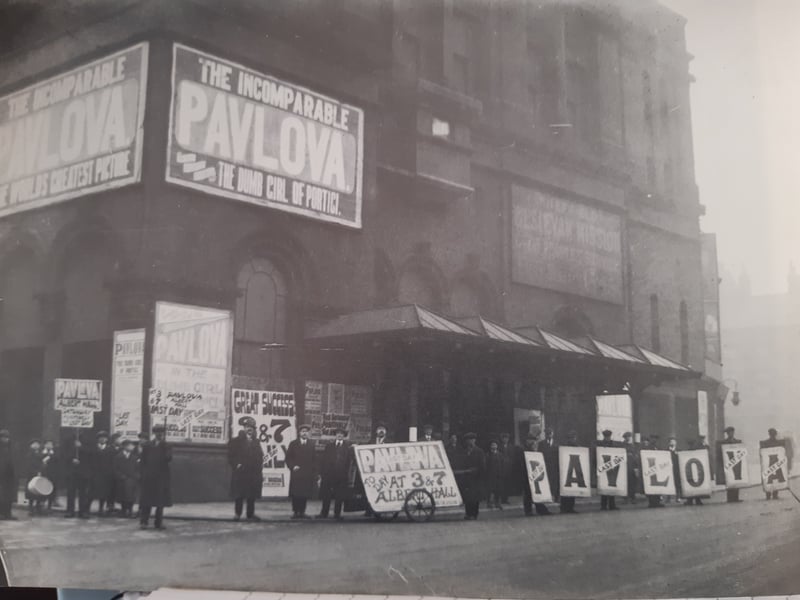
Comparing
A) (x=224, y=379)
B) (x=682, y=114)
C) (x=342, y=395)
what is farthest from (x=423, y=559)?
(x=682, y=114)

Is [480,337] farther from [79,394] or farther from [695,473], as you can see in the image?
[79,394]

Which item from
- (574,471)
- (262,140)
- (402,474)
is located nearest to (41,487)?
(402,474)

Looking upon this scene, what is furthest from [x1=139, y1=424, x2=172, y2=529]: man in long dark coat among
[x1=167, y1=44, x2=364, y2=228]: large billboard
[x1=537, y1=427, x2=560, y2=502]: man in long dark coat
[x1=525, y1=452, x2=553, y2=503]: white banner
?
[x1=537, y1=427, x2=560, y2=502]: man in long dark coat

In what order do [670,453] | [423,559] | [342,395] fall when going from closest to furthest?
1. [423,559]
2. [342,395]
3. [670,453]

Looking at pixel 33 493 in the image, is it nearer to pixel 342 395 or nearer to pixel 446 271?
pixel 342 395

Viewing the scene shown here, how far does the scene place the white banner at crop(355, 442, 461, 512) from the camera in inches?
277

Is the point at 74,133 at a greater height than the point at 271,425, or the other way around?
the point at 74,133

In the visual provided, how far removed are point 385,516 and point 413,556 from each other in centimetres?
44

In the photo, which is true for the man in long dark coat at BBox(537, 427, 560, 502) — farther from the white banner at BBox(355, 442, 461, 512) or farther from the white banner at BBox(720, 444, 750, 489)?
the white banner at BBox(720, 444, 750, 489)

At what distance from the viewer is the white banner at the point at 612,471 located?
24.2 feet

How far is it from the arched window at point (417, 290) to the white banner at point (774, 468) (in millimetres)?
3234

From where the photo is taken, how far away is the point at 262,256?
737 cm

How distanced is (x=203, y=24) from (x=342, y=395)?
11.4 feet

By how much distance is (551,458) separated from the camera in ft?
24.5
